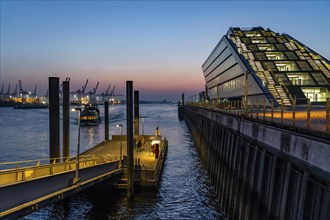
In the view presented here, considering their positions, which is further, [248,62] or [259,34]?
[259,34]

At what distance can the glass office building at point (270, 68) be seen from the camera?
5422 cm

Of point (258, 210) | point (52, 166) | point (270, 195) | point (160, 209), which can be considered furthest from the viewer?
point (160, 209)

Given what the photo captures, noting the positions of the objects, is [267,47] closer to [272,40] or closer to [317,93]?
[272,40]

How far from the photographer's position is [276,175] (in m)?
15.0

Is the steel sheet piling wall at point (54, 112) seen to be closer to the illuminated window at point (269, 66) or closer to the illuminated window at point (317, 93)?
the illuminated window at point (317, 93)

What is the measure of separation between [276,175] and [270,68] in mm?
51385

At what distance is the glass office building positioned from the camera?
5422cm

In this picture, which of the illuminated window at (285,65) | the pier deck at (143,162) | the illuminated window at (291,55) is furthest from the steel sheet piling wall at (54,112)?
the illuminated window at (291,55)

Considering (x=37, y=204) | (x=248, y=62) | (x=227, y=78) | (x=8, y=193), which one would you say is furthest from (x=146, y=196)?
(x=227, y=78)

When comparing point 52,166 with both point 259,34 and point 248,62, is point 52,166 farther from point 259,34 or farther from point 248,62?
point 259,34

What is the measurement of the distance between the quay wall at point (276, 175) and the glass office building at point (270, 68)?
20053mm

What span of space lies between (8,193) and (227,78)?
7479 cm

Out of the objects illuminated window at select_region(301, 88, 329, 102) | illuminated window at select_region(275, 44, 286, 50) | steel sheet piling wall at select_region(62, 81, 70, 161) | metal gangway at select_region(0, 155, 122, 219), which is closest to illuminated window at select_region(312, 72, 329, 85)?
illuminated window at select_region(301, 88, 329, 102)

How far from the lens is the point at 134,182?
3044cm
